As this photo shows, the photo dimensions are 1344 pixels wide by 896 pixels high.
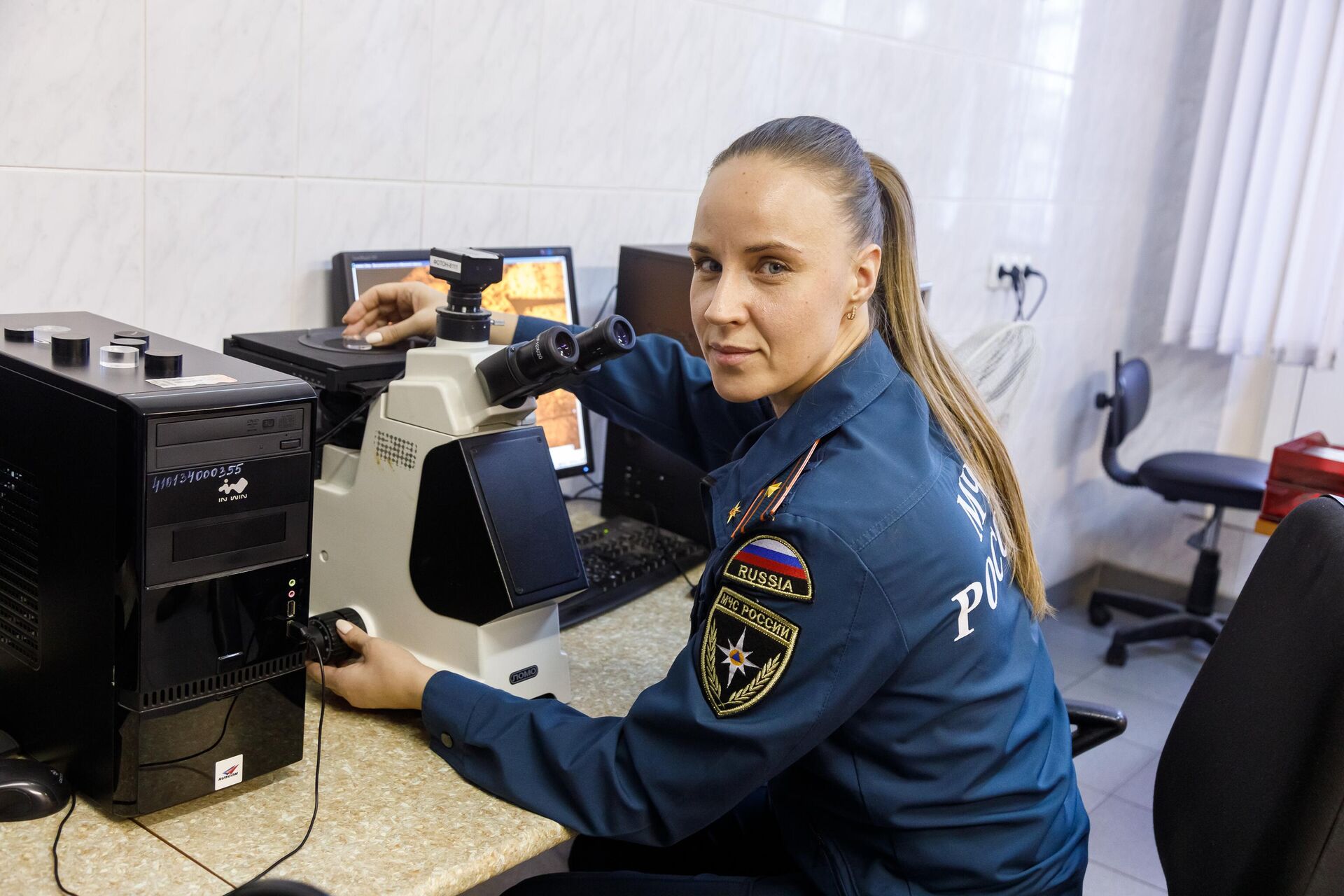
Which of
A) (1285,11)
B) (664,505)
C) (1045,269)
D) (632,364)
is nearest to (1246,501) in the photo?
(1045,269)

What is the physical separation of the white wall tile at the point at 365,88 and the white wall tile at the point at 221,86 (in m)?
0.03

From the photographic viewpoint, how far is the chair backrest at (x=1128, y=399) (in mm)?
3711

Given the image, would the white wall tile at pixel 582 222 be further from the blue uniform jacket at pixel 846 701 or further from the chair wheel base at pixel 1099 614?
the chair wheel base at pixel 1099 614

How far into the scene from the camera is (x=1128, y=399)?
12.2ft

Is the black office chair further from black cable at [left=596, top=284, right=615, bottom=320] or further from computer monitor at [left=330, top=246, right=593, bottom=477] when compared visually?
Result: computer monitor at [left=330, top=246, right=593, bottom=477]

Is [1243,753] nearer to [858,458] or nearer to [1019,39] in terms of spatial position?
[858,458]

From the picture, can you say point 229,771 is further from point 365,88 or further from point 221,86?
point 365,88

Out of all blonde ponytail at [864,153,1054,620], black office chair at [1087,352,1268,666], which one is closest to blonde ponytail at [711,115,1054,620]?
blonde ponytail at [864,153,1054,620]

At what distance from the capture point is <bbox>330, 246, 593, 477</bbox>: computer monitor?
172 centimetres

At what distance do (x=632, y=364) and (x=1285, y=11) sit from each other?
2.94 m

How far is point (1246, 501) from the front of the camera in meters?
3.57

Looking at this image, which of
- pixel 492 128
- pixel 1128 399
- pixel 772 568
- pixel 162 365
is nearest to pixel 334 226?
pixel 492 128

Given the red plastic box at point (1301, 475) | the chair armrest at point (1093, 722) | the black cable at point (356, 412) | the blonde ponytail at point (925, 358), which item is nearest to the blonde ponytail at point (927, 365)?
the blonde ponytail at point (925, 358)

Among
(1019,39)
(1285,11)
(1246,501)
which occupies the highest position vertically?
(1285,11)
